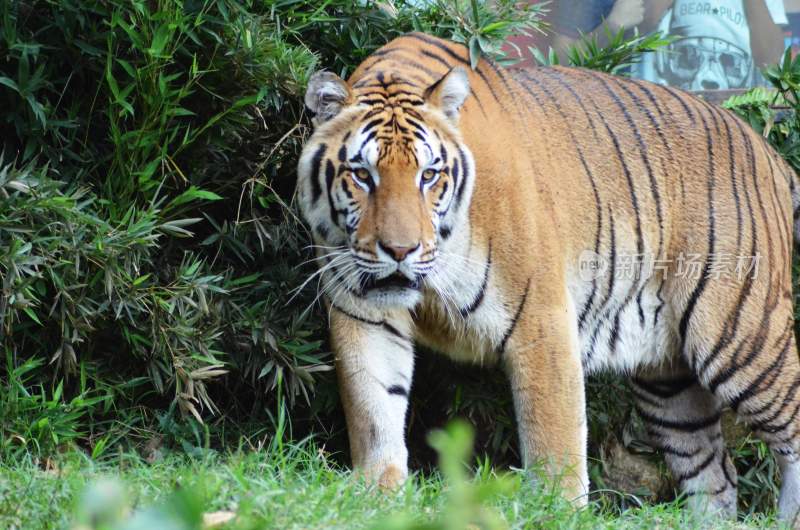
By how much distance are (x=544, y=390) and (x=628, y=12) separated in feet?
12.1

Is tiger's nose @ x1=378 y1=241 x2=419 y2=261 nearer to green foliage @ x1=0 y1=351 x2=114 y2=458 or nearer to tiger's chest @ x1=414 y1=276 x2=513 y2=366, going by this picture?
tiger's chest @ x1=414 y1=276 x2=513 y2=366

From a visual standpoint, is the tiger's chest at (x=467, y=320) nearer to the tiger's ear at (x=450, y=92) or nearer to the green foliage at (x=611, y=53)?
the tiger's ear at (x=450, y=92)

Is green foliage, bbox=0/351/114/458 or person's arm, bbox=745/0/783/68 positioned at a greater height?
person's arm, bbox=745/0/783/68

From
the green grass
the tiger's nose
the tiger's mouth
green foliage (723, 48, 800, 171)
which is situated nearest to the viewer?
the green grass

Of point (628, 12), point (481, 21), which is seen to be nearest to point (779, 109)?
point (628, 12)

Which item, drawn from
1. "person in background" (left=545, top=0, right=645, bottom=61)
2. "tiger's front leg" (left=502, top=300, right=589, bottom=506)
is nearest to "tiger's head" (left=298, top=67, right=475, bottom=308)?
"tiger's front leg" (left=502, top=300, right=589, bottom=506)

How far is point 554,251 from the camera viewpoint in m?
3.64

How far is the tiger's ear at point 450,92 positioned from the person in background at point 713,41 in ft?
11.2

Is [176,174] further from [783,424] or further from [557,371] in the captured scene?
[783,424]

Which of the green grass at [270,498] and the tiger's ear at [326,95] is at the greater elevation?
the tiger's ear at [326,95]

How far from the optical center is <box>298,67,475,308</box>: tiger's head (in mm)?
3182

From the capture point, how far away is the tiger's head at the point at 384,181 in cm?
318

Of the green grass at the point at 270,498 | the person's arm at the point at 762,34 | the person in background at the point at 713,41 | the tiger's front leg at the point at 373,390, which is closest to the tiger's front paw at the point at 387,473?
the tiger's front leg at the point at 373,390

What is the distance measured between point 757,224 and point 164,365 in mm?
2415
